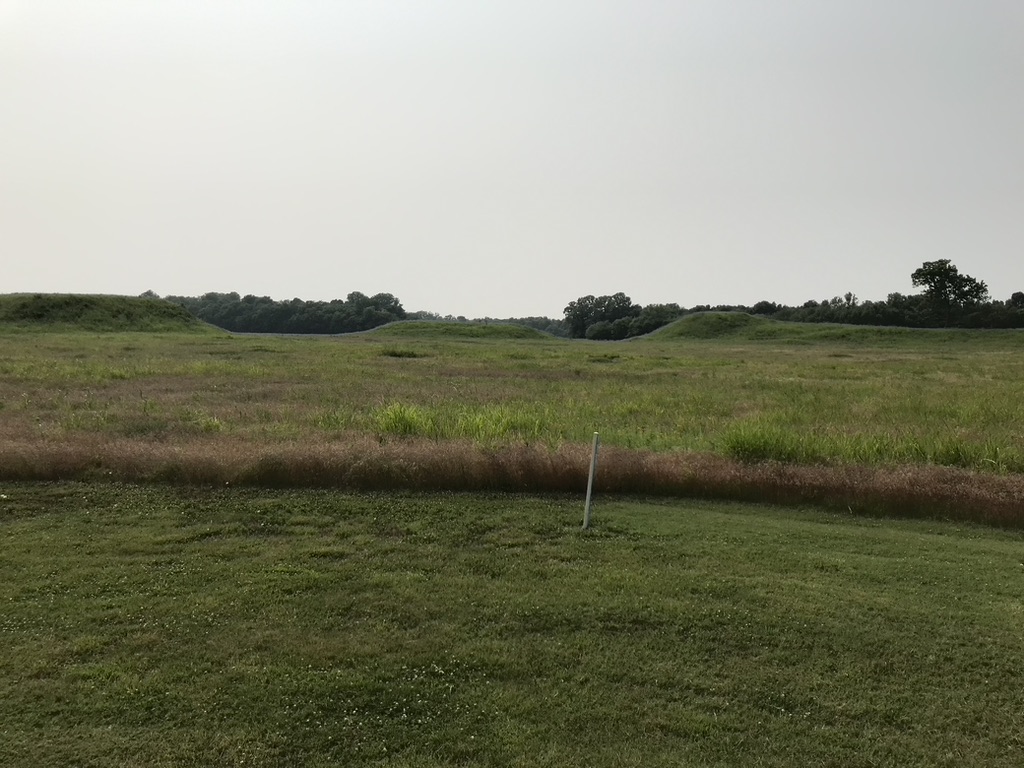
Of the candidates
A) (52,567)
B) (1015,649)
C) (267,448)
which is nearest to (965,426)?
(1015,649)

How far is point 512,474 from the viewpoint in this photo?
10.5 metres

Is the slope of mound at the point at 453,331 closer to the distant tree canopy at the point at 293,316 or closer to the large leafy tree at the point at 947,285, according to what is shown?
the distant tree canopy at the point at 293,316

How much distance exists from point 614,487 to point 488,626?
4736mm

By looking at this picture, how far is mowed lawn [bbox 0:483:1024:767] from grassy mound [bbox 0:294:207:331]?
203 feet

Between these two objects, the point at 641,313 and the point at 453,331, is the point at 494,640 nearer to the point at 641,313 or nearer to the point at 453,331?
the point at 453,331

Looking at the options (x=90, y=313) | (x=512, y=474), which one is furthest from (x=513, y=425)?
(x=90, y=313)

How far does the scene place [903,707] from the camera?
5.14 metres

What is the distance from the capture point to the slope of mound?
252ft

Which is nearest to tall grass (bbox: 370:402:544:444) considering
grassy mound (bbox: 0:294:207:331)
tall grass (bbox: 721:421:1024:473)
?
tall grass (bbox: 721:421:1024:473)

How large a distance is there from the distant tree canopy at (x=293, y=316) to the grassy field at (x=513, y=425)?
251ft

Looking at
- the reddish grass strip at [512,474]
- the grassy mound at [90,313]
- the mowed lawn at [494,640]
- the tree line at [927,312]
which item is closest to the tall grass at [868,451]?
the reddish grass strip at [512,474]

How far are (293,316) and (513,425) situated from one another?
342 ft

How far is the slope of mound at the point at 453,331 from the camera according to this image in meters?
76.8

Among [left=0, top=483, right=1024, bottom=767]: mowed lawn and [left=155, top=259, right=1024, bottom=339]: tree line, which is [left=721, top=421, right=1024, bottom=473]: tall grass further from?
[left=155, top=259, right=1024, bottom=339]: tree line
